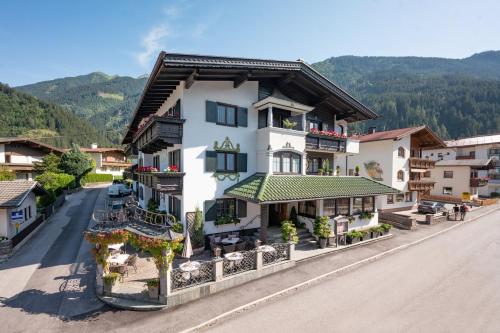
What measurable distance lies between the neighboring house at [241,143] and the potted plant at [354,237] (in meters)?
1.63

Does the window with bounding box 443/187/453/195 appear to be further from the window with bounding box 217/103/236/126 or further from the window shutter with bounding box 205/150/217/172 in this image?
the window shutter with bounding box 205/150/217/172

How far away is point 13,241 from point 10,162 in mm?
30186

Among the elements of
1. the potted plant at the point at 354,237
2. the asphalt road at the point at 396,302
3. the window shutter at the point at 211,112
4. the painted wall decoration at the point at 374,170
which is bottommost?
the asphalt road at the point at 396,302

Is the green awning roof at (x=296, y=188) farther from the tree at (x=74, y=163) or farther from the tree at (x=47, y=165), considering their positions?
the tree at (x=74, y=163)

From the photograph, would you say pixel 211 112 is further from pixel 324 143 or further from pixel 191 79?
pixel 324 143

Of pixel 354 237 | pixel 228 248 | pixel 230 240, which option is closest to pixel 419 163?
pixel 354 237

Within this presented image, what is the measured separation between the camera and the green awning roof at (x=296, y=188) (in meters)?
15.3

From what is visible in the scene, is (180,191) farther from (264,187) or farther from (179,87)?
(179,87)

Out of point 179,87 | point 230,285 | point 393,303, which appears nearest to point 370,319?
point 393,303

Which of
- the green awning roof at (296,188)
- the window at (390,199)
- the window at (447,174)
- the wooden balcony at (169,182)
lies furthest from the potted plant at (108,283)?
the window at (447,174)

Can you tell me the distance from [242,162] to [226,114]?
3.65 metres

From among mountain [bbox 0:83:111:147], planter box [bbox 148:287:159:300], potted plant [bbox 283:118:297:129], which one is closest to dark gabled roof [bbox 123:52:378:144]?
potted plant [bbox 283:118:297:129]

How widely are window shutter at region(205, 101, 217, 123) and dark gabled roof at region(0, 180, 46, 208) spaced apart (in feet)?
44.4

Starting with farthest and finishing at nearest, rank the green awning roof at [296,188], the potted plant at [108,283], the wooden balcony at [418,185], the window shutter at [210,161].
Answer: the wooden balcony at [418,185]
the window shutter at [210,161]
the green awning roof at [296,188]
the potted plant at [108,283]
